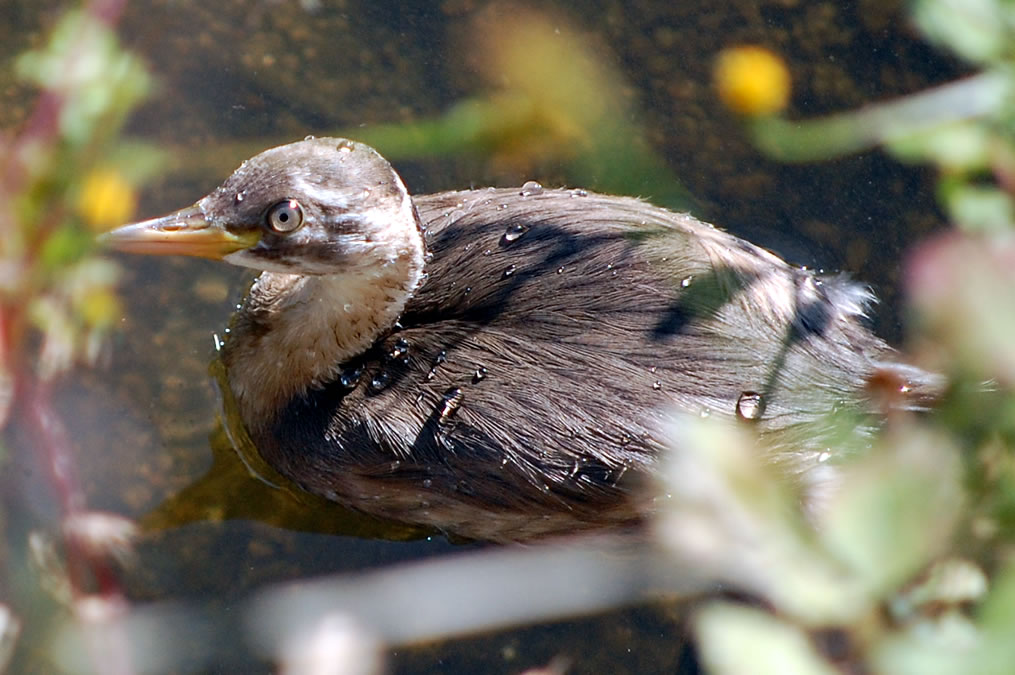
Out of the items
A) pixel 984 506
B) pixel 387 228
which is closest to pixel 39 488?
pixel 387 228

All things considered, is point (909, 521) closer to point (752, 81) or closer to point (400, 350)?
point (400, 350)

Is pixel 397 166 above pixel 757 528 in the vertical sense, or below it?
below

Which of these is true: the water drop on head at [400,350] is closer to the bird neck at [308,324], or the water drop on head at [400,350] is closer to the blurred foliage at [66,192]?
the bird neck at [308,324]

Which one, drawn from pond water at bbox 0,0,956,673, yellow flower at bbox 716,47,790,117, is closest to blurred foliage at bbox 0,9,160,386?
pond water at bbox 0,0,956,673

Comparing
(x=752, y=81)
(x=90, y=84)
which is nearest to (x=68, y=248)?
(x=90, y=84)

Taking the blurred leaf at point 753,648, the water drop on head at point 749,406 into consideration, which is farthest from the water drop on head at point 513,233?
the blurred leaf at point 753,648

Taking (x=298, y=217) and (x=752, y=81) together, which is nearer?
(x=298, y=217)

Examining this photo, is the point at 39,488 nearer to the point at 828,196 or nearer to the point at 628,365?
the point at 628,365
